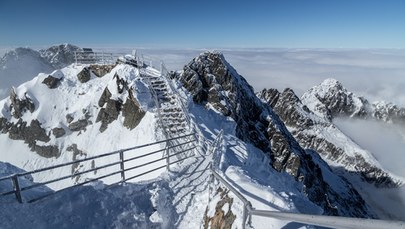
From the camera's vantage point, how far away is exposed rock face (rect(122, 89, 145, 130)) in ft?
Result: 91.2

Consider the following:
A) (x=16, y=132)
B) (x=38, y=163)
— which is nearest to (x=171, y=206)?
(x=38, y=163)

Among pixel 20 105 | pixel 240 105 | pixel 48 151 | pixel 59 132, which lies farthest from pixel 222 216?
pixel 240 105

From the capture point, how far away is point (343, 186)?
125m

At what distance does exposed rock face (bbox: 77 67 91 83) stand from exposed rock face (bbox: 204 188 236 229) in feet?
110

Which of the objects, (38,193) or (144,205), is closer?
(38,193)

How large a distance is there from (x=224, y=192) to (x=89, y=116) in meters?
28.5

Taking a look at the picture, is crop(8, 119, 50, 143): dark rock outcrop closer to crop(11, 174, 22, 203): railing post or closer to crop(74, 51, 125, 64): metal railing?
crop(74, 51, 125, 64): metal railing

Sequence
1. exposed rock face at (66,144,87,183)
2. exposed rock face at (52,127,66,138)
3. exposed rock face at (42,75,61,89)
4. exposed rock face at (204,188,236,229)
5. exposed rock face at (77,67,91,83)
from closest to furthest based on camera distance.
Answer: exposed rock face at (204,188,236,229) < exposed rock face at (66,144,87,183) < exposed rock face at (52,127,66,138) < exposed rock face at (77,67,91,83) < exposed rock face at (42,75,61,89)

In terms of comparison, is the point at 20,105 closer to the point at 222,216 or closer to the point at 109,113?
the point at 109,113

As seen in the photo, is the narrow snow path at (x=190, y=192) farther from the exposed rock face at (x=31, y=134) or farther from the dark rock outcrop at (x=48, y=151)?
the exposed rock face at (x=31, y=134)

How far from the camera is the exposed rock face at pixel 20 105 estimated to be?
38375 mm

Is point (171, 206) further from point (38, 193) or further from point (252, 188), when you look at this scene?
point (38, 193)

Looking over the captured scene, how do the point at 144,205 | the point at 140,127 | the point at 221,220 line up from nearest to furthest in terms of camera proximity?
the point at 221,220 → the point at 144,205 → the point at 140,127

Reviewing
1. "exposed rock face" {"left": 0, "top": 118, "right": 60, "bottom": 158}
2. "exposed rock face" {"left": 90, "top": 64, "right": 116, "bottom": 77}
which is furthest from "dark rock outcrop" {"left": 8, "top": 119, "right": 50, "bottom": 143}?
"exposed rock face" {"left": 90, "top": 64, "right": 116, "bottom": 77}
